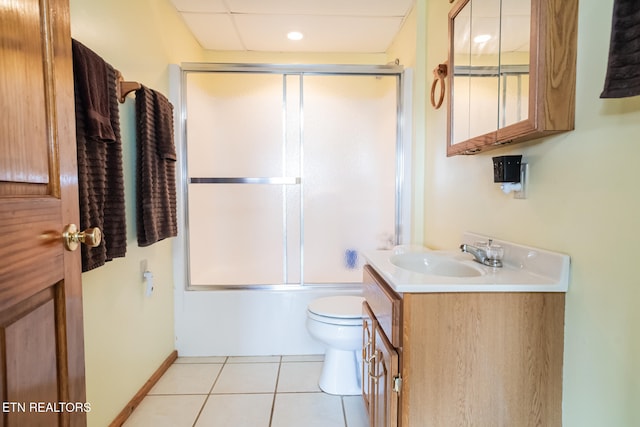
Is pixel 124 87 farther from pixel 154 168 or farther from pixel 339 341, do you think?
pixel 339 341

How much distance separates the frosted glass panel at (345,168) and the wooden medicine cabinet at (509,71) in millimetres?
893

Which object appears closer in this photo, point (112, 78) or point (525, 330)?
point (525, 330)

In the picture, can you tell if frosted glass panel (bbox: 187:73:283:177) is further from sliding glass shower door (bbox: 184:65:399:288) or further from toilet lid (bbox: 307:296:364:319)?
toilet lid (bbox: 307:296:364:319)

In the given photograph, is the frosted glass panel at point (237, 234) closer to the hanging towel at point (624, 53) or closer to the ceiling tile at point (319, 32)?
the ceiling tile at point (319, 32)

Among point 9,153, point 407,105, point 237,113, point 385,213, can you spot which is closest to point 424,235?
point 385,213

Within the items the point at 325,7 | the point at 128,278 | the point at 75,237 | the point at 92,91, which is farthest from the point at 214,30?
the point at 75,237

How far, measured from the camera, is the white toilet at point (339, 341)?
1829 mm

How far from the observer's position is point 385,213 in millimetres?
2541

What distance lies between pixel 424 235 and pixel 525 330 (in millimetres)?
1258

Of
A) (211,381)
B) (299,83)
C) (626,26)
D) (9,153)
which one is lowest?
(211,381)

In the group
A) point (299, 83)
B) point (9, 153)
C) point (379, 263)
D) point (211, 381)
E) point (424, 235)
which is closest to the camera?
point (9, 153)

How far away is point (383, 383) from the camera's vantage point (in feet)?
3.88

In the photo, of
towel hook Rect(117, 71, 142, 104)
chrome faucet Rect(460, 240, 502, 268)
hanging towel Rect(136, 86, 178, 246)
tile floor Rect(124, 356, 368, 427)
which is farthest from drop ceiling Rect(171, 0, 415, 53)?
tile floor Rect(124, 356, 368, 427)

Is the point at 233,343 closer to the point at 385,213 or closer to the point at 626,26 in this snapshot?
the point at 385,213
